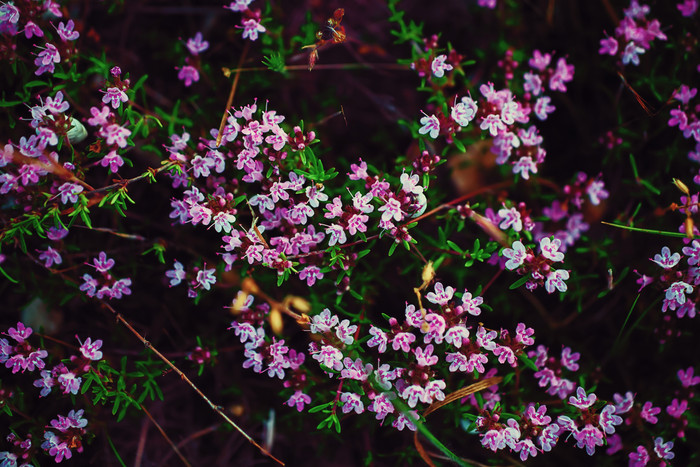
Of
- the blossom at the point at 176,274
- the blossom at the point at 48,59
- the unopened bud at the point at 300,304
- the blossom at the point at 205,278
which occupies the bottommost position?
the unopened bud at the point at 300,304

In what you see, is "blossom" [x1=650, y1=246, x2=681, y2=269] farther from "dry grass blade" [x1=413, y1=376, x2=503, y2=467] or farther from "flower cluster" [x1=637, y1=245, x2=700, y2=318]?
"dry grass blade" [x1=413, y1=376, x2=503, y2=467]

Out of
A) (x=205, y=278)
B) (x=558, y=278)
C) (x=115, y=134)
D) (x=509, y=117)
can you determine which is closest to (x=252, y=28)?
(x=115, y=134)

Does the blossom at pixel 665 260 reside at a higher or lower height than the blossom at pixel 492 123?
lower

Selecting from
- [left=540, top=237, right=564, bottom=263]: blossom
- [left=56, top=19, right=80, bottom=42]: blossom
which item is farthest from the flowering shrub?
[left=56, top=19, right=80, bottom=42]: blossom

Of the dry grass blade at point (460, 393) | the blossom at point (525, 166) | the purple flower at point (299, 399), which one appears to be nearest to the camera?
the dry grass blade at point (460, 393)

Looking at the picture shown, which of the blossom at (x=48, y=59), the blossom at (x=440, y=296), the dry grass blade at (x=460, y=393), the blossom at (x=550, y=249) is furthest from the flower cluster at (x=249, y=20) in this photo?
the dry grass blade at (x=460, y=393)

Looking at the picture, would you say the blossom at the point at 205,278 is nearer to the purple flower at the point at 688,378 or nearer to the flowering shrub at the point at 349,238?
the flowering shrub at the point at 349,238

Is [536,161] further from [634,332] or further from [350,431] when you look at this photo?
[350,431]
